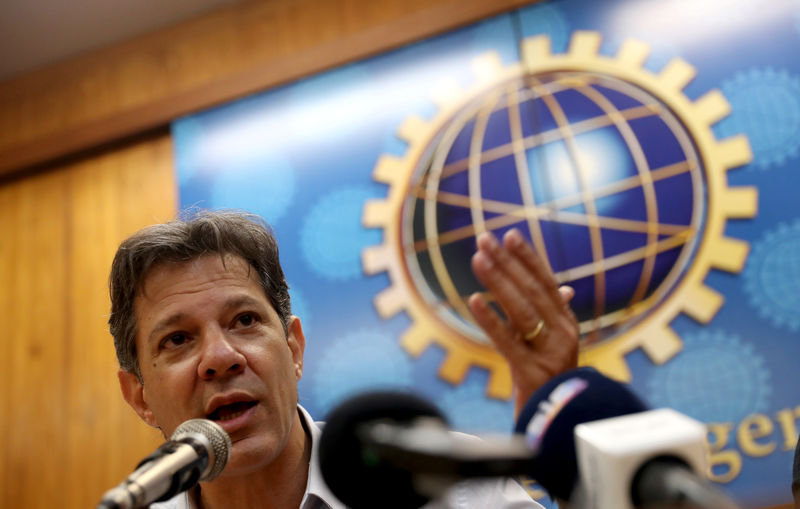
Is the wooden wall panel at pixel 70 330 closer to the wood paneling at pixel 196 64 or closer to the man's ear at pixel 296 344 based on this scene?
the wood paneling at pixel 196 64

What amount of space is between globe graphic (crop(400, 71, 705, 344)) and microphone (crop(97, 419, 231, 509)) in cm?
148

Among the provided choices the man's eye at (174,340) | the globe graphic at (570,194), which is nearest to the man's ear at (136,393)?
→ the man's eye at (174,340)

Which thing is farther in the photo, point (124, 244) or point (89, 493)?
point (89, 493)

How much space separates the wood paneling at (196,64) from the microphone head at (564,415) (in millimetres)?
2140

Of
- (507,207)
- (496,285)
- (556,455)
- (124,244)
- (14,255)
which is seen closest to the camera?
(556,455)

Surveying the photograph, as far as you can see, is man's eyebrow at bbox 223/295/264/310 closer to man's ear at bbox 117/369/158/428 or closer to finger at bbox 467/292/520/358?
man's ear at bbox 117/369/158/428

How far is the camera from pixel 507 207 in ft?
7.93

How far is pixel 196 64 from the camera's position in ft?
10.6

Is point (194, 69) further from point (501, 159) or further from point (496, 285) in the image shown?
point (496, 285)

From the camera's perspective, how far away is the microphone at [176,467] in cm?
80

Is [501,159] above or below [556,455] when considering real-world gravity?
above

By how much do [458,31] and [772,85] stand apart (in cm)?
105

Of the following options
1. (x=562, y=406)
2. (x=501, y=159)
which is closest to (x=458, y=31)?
(x=501, y=159)

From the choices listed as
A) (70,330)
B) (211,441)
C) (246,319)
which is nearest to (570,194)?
(246,319)
